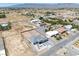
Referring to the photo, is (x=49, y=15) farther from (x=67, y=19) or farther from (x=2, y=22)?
(x=2, y=22)

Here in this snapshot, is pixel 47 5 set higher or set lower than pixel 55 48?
higher

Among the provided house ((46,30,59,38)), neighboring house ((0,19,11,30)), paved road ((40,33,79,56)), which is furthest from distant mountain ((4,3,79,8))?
paved road ((40,33,79,56))

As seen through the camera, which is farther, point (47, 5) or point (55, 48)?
point (47, 5)

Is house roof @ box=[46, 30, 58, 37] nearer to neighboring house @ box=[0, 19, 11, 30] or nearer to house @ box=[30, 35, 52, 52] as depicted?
house @ box=[30, 35, 52, 52]

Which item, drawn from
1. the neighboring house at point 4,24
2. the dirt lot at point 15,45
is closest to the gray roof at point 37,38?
the dirt lot at point 15,45

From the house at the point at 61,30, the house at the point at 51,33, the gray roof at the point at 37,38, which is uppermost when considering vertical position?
the house at the point at 61,30

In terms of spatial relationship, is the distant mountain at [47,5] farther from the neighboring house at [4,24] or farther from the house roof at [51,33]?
the house roof at [51,33]

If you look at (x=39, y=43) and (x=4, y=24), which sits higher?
(x=4, y=24)

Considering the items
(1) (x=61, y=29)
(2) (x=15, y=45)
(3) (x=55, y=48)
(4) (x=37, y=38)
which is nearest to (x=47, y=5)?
(1) (x=61, y=29)

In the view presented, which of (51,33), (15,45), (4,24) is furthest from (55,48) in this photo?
(4,24)

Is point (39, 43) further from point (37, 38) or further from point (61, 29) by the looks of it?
point (61, 29)

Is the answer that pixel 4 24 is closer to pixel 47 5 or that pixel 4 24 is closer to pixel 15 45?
pixel 15 45

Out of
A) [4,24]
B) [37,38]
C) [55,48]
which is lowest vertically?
[55,48]
